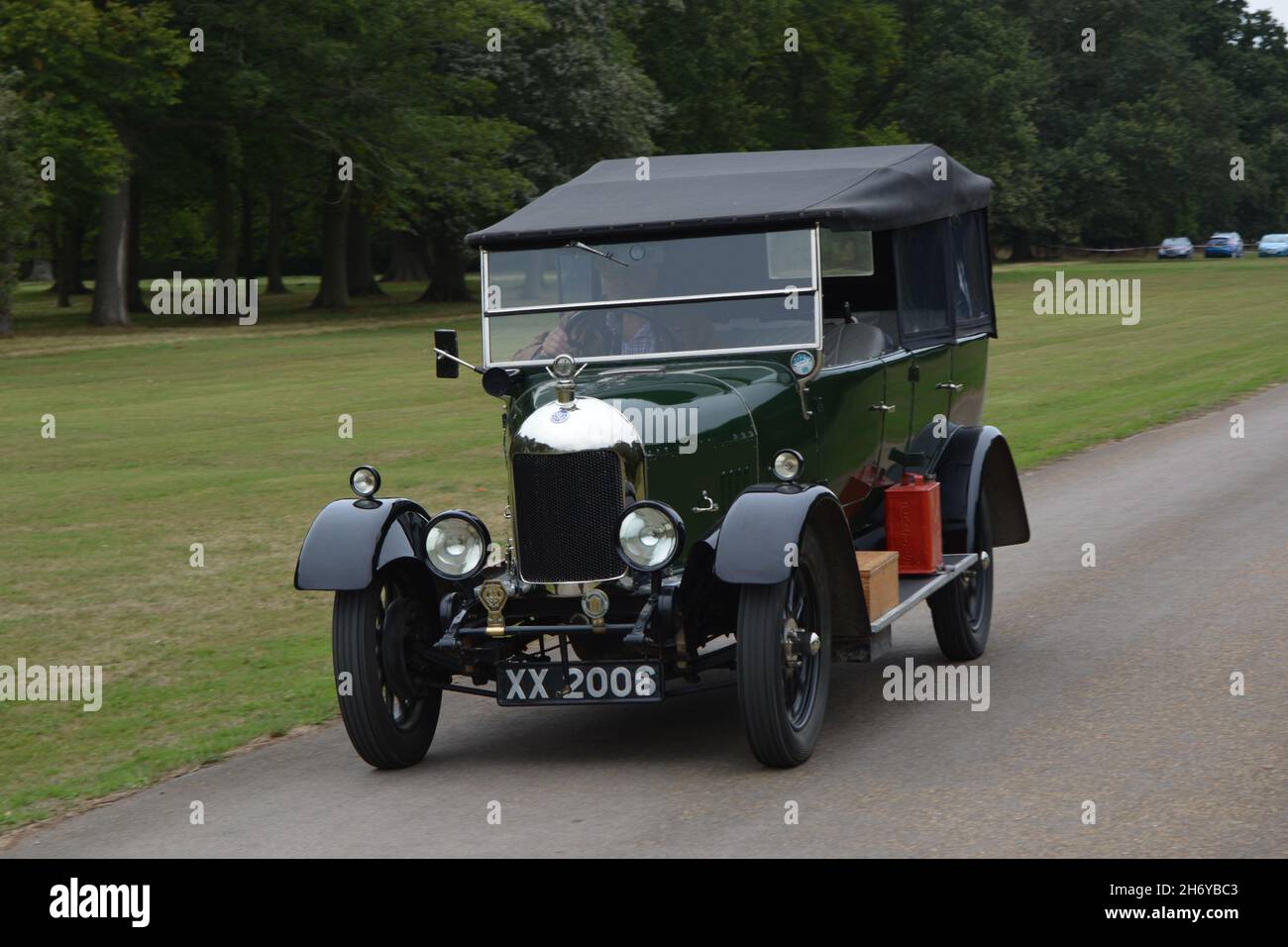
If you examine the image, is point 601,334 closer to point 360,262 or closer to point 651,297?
point 651,297

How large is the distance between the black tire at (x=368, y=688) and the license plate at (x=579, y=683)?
0.50 m

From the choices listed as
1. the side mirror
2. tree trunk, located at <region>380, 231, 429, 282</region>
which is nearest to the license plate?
the side mirror

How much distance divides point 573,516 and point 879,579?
1.50 m

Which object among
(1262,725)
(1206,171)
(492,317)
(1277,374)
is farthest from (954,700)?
(1206,171)

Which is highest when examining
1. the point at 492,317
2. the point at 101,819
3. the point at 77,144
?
the point at 77,144

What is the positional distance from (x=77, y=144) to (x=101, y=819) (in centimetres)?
3590

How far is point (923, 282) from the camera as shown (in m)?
9.48

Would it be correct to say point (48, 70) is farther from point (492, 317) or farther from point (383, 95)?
point (492, 317)

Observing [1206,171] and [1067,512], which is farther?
[1206,171]

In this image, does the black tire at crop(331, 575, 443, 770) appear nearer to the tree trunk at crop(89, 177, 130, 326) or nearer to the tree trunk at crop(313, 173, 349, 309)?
the tree trunk at crop(89, 177, 130, 326)

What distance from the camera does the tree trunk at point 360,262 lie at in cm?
6419

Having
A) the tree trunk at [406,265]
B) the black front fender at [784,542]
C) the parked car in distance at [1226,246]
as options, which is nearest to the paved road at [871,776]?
the black front fender at [784,542]

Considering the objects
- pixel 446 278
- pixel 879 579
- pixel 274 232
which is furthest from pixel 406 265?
pixel 879 579
